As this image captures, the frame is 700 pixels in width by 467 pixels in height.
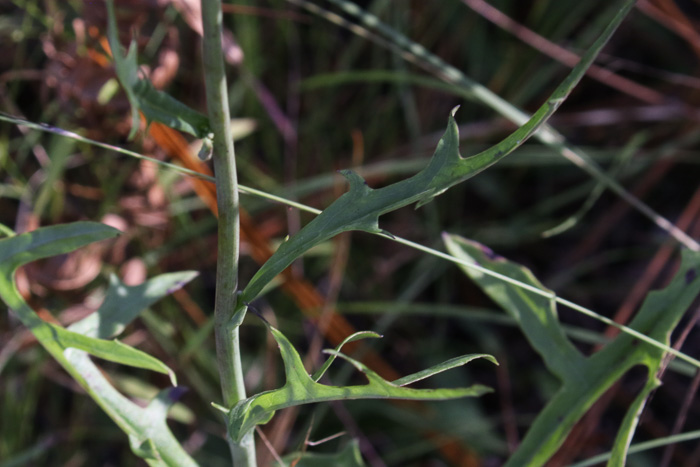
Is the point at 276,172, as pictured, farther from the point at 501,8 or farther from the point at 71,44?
the point at 501,8

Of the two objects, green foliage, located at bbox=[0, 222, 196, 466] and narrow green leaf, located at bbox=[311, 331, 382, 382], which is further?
green foliage, located at bbox=[0, 222, 196, 466]

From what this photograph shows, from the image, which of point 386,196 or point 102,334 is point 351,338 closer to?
point 386,196

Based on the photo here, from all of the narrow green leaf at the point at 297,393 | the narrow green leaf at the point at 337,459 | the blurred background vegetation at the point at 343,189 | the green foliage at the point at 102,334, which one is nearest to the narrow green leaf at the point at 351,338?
the narrow green leaf at the point at 297,393

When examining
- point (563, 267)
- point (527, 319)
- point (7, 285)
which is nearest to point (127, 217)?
point (7, 285)

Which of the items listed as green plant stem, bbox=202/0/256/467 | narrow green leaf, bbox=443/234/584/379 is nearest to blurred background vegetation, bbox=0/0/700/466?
narrow green leaf, bbox=443/234/584/379

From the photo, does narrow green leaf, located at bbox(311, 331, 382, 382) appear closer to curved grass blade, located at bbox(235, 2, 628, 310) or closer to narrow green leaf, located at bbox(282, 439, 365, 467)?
curved grass blade, located at bbox(235, 2, 628, 310)

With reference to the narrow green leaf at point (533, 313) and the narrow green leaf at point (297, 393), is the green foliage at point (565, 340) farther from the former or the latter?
the narrow green leaf at point (297, 393)

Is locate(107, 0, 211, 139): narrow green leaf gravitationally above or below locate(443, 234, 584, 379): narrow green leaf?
above
